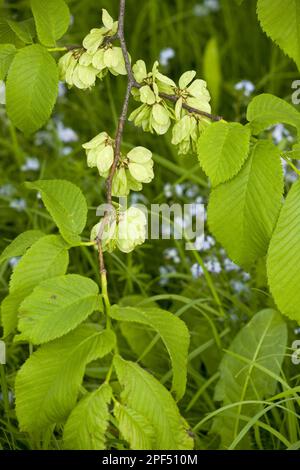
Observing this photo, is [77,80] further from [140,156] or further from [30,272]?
[30,272]

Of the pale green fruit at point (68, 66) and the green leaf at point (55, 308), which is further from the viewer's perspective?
the pale green fruit at point (68, 66)

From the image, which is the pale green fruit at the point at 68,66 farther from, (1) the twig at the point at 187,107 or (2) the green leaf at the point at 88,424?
(2) the green leaf at the point at 88,424

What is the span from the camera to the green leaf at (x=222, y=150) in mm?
1156

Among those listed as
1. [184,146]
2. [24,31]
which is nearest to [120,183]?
[184,146]

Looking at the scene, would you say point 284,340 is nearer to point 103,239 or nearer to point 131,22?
point 103,239

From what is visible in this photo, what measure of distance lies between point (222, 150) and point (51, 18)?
1.21ft

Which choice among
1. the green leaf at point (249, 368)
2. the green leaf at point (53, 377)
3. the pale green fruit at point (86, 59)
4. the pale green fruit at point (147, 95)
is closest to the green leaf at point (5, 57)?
the pale green fruit at point (86, 59)

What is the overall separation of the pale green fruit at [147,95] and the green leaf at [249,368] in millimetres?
625

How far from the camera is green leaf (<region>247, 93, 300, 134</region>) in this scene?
116cm

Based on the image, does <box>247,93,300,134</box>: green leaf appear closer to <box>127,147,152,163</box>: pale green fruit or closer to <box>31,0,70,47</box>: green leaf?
<box>127,147,152,163</box>: pale green fruit

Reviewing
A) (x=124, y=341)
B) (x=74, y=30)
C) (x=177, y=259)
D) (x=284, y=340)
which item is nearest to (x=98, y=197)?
(x=177, y=259)

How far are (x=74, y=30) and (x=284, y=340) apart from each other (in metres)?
1.80

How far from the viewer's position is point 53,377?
106 centimetres

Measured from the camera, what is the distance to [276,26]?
1.21m
